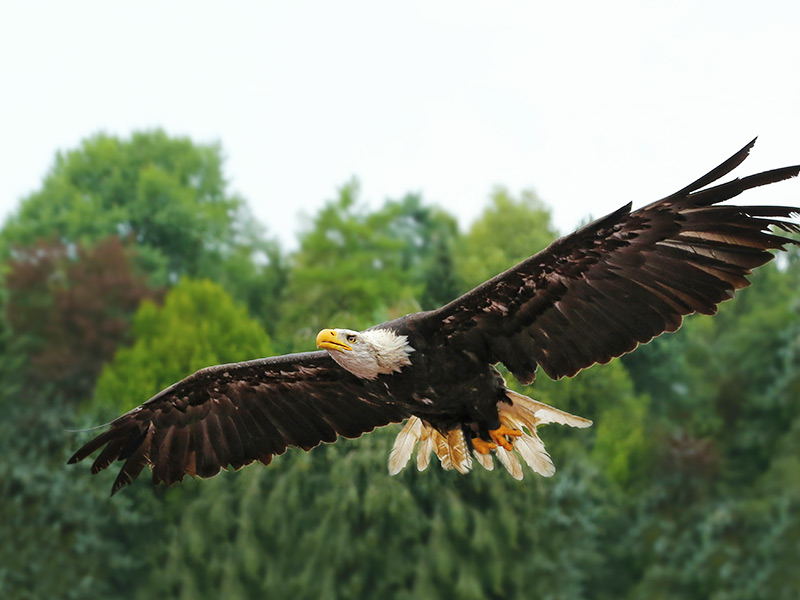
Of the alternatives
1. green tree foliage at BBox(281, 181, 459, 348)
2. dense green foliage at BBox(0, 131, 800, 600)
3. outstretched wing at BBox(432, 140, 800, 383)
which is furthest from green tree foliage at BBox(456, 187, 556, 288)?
outstretched wing at BBox(432, 140, 800, 383)

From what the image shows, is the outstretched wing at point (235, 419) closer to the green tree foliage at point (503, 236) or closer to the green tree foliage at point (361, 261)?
the green tree foliage at point (503, 236)

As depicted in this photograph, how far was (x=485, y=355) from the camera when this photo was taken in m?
7.89

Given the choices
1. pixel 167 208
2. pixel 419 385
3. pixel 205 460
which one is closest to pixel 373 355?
pixel 419 385

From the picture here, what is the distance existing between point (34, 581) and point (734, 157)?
72.6ft

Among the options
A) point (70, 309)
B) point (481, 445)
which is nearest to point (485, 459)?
point (481, 445)

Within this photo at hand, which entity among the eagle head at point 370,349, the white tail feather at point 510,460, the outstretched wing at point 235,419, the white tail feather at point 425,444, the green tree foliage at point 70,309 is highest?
the green tree foliage at point 70,309

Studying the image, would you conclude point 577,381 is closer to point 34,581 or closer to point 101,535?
point 101,535

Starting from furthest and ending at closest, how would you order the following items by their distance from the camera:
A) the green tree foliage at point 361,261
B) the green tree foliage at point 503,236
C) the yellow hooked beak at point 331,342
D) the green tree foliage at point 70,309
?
the green tree foliage at point 70,309
the green tree foliage at point 361,261
the green tree foliage at point 503,236
the yellow hooked beak at point 331,342

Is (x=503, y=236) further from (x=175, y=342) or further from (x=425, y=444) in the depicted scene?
(x=425, y=444)

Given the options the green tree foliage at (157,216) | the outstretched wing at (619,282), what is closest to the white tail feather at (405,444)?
the outstretched wing at (619,282)

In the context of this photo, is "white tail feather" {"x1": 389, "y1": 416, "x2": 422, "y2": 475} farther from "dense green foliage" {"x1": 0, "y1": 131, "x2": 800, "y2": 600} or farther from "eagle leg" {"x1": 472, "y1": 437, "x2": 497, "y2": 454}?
"dense green foliage" {"x1": 0, "y1": 131, "x2": 800, "y2": 600}

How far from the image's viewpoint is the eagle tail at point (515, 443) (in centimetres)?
827

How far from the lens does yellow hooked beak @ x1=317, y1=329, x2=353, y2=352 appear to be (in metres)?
7.57

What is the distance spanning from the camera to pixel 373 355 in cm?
762
